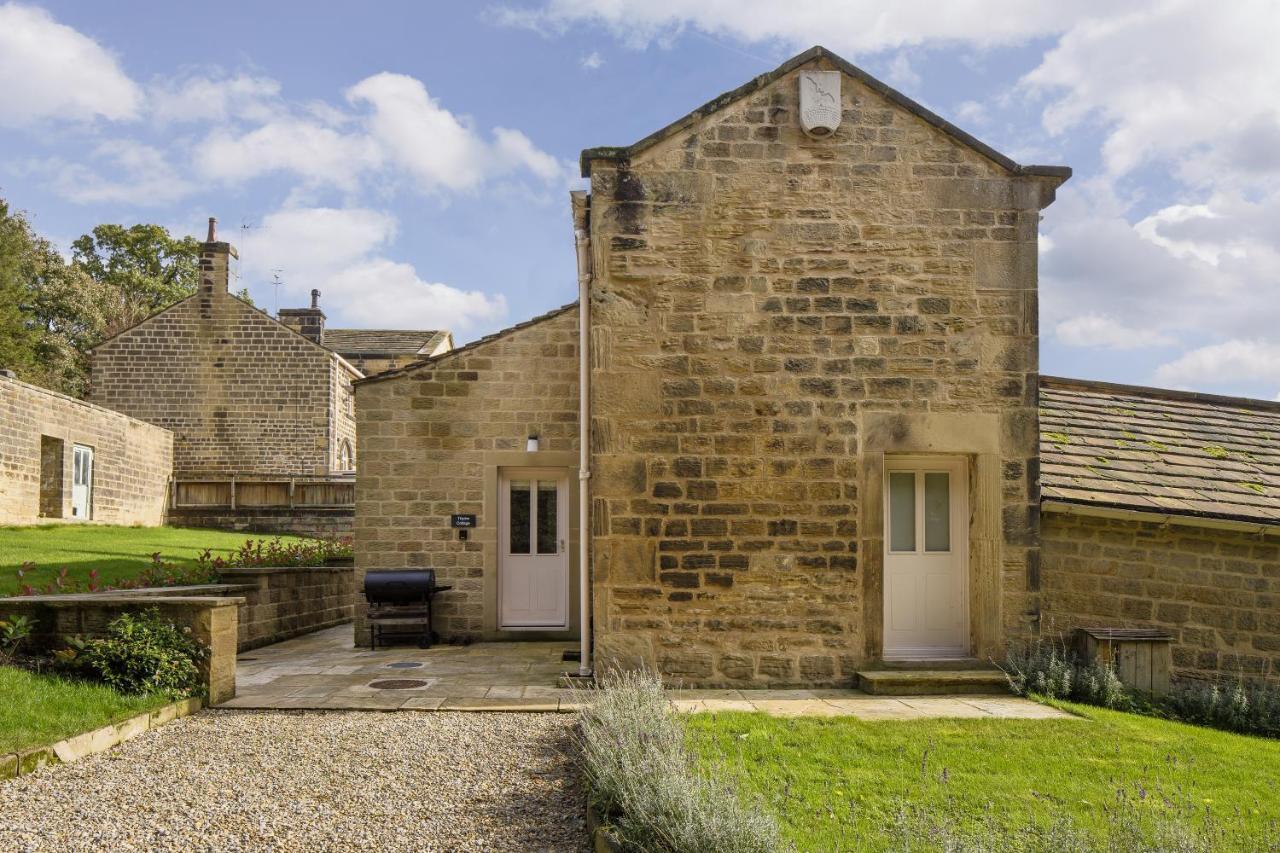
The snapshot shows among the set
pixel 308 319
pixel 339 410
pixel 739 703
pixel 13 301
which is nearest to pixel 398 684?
pixel 739 703

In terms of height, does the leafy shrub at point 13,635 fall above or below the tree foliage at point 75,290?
below

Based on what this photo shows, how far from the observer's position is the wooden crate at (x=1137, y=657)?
27.4 feet

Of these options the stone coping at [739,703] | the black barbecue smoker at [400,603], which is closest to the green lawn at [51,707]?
the stone coping at [739,703]

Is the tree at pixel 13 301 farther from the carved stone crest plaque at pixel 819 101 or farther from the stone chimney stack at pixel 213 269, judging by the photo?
the carved stone crest plaque at pixel 819 101

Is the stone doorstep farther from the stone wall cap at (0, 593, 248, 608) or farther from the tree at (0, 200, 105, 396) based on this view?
the tree at (0, 200, 105, 396)

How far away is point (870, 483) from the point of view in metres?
8.48

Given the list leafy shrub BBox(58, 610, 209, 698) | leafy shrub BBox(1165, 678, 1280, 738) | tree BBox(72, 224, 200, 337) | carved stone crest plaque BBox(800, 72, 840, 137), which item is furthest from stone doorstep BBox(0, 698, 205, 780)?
tree BBox(72, 224, 200, 337)

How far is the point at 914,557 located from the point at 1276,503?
12.4ft

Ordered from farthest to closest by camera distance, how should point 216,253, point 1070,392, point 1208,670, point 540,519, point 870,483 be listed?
point 216,253, point 540,519, point 1070,392, point 1208,670, point 870,483

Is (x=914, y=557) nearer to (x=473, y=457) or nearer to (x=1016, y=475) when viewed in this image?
(x=1016, y=475)

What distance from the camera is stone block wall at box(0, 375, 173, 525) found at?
19.1 metres

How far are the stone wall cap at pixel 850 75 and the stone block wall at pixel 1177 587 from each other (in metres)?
3.14

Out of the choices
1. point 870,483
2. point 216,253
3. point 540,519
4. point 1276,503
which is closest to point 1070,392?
point 1276,503

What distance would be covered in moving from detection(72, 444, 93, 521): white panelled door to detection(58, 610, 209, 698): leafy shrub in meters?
16.3
